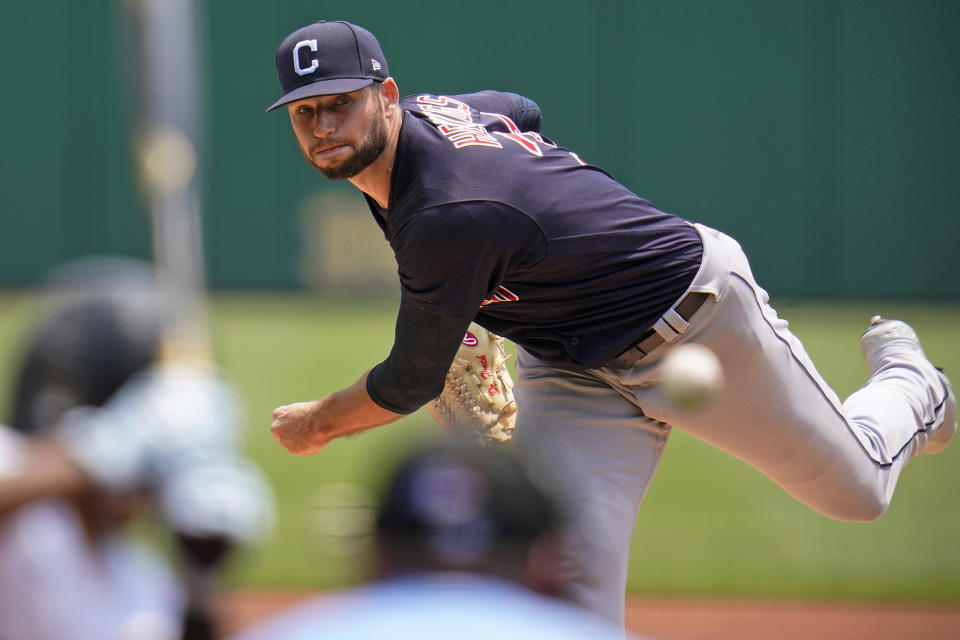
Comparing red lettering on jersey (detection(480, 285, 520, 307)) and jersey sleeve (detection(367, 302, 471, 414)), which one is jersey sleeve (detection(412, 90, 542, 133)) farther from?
jersey sleeve (detection(367, 302, 471, 414))

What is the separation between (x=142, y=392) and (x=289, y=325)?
11032 mm

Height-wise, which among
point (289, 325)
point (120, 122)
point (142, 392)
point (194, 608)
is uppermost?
point (142, 392)

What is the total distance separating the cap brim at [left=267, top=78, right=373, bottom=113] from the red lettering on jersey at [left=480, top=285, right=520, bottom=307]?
59 cm

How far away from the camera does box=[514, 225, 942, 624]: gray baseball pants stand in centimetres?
303

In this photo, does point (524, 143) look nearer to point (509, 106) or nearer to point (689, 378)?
point (509, 106)

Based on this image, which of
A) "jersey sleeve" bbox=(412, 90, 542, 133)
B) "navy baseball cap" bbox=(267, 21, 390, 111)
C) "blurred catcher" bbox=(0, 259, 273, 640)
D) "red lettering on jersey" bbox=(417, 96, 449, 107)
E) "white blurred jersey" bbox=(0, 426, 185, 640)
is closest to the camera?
"blurred catcher" bbox=(0, 259, 273, 640)

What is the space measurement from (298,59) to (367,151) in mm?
301

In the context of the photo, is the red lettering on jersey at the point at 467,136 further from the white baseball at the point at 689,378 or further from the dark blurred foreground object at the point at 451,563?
the dark blurred foreground object at the point at 451,563

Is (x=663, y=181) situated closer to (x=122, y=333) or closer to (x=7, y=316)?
(x=7, y=316)

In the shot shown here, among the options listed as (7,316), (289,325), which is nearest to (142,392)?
(289,325)

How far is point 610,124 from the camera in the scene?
1341 cm

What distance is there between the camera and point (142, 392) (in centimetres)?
149

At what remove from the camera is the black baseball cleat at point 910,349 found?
3.49 meters

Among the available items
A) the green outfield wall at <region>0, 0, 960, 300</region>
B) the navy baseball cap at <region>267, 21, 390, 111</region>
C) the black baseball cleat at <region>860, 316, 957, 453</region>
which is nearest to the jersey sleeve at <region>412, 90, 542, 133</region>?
the navy baseball cap at <region>267, 21, 390, 111</region>
